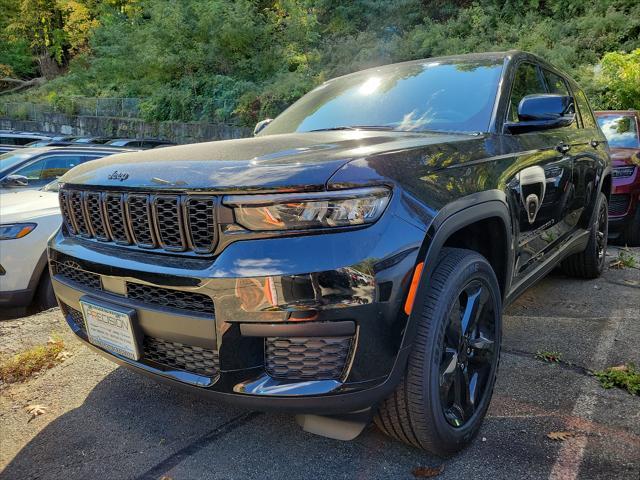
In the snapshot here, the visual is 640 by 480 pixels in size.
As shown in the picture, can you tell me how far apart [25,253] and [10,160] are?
2.10 metres

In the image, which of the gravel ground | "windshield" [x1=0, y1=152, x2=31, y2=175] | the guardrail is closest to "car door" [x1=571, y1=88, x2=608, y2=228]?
the gravel ground

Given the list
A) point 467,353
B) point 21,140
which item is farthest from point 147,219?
point 21,140

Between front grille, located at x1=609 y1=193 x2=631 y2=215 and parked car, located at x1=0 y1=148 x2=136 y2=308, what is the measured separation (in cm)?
581

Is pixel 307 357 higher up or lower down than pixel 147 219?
lower down

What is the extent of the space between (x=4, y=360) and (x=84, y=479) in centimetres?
155

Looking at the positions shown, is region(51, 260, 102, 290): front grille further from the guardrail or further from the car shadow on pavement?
the guardrail

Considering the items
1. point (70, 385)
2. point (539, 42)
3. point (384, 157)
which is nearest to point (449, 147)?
point (384, 157)

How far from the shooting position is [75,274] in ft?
7.81

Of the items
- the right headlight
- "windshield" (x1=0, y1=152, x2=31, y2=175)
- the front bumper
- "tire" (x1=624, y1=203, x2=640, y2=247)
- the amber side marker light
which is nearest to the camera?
the front bumper

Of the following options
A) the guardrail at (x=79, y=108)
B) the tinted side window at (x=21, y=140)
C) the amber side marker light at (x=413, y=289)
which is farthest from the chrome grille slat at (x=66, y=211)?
the guardrail at (x=79, y=108)

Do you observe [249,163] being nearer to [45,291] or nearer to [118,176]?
[118,176]

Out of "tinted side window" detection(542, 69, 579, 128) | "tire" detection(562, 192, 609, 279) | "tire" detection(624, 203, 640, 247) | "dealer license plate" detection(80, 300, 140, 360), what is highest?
"tinted side window" detection(542, 69, 579, 128)

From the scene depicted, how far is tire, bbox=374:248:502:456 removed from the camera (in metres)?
1.96

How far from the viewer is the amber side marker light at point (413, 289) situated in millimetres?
1835
